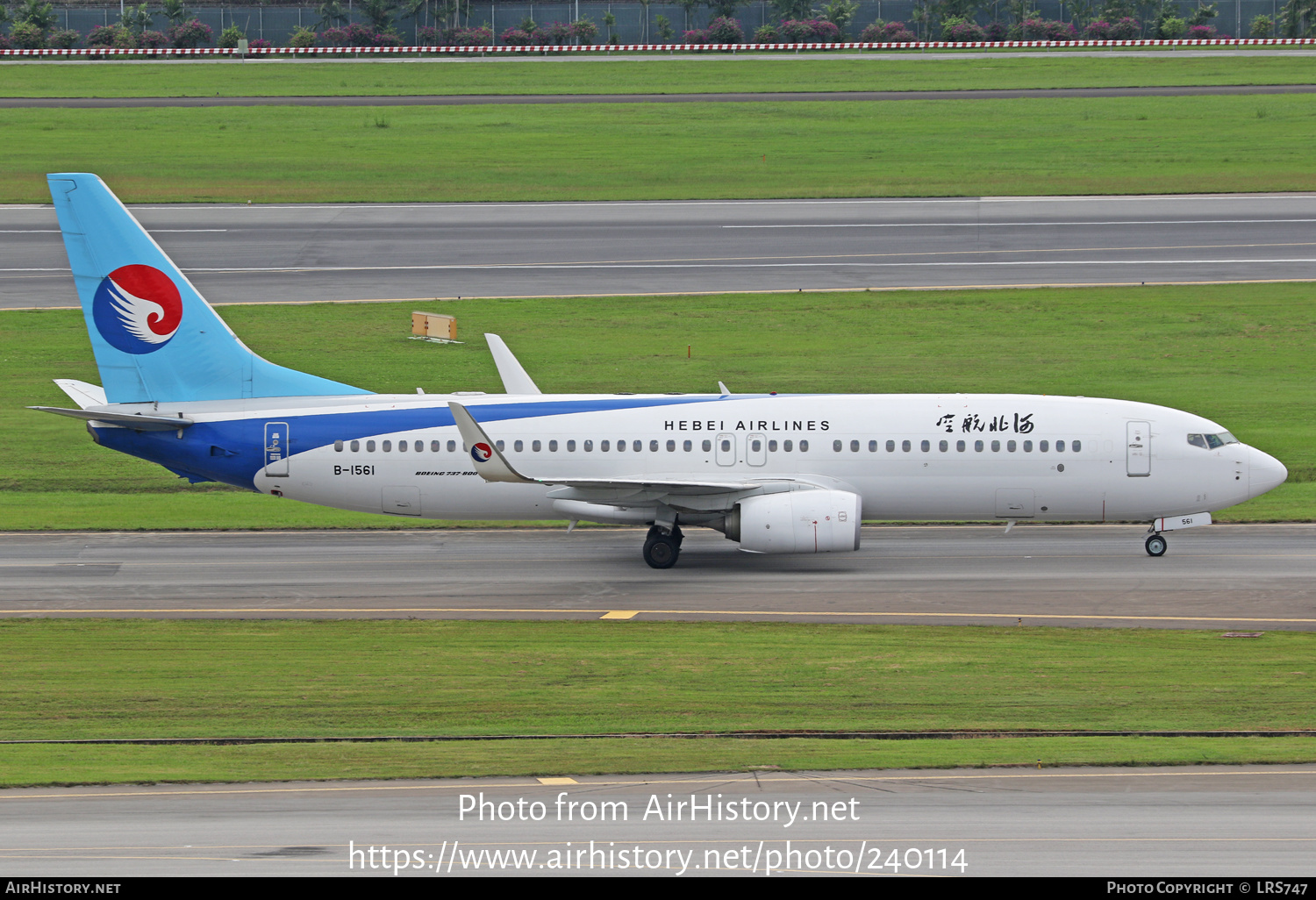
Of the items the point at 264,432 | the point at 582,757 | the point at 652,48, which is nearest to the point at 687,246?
the point at 264,432

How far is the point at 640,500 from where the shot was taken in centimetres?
3538

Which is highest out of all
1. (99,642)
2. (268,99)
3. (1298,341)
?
(268,99)

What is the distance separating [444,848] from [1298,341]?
46209mm

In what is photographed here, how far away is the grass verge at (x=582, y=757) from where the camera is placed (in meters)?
21.8

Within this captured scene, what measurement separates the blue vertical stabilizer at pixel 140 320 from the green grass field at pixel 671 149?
3846 centimetres

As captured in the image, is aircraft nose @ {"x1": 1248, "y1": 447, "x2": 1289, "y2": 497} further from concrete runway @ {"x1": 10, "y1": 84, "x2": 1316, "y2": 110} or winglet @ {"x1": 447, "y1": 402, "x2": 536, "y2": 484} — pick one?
concrete runway @ {"x1": 10, "y1": 84, "x2": 1316, "y2": 110}

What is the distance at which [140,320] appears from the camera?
36000mm

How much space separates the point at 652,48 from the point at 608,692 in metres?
93.5

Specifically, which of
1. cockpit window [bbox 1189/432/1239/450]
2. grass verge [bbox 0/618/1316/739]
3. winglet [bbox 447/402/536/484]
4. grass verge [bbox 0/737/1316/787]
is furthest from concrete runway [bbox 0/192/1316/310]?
grass verge [bbox 0/737/1316/787]

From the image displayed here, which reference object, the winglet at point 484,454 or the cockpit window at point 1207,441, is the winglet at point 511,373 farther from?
the cockpit window at point 1207,441

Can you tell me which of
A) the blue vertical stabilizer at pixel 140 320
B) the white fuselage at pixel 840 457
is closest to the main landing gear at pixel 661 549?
the white fuselage at pixel 840 457

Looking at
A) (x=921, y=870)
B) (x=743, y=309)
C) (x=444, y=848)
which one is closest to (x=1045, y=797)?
(x=921, y=870)

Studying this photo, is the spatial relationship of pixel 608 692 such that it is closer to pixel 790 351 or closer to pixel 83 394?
pixel 83 394

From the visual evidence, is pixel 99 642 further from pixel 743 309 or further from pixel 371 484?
pixel 743 309
